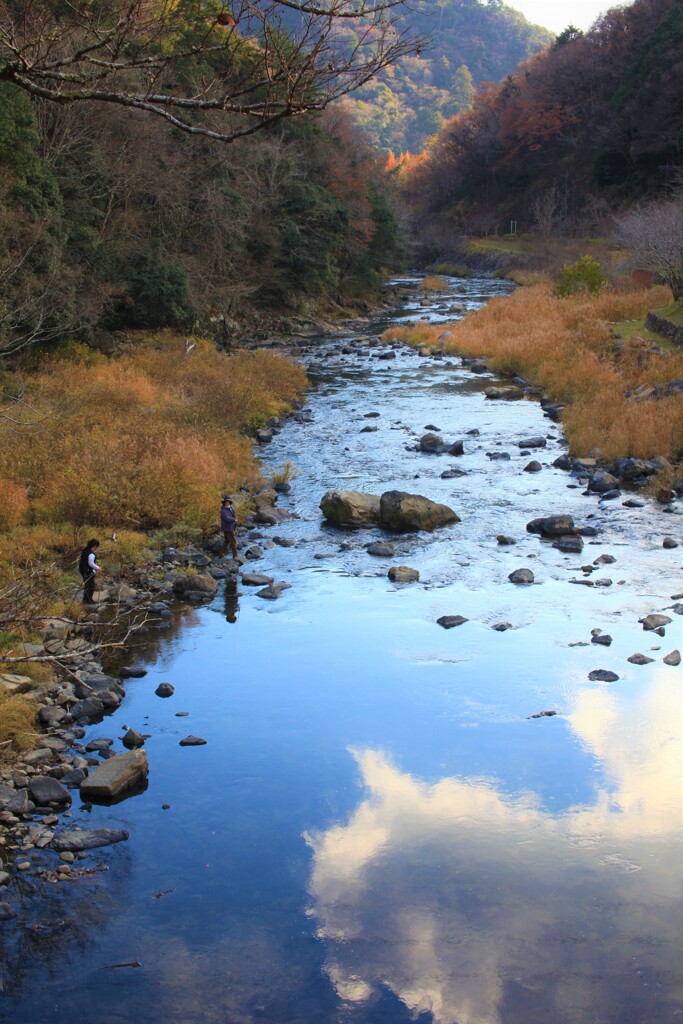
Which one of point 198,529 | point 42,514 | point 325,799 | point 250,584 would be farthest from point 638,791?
point 42,514

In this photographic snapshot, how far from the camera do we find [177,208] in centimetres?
3784

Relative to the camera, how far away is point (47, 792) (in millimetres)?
10125

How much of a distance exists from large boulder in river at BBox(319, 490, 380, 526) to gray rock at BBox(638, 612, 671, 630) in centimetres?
666

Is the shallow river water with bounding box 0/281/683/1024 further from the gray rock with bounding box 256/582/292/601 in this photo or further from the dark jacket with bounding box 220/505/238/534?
the dark jacket with bounding box 220/505/238/534

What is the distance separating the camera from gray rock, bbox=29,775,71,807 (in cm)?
1007

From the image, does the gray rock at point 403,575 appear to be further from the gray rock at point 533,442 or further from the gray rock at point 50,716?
the gray rock at point 533,442

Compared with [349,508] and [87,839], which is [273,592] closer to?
[349,508]

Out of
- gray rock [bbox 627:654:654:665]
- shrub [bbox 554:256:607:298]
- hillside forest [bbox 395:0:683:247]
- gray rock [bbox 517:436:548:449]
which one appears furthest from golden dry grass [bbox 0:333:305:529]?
hillside forest [bbox 395:0:683:247]

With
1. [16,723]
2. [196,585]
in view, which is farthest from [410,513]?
[16,723]

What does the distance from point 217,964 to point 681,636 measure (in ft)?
29.1

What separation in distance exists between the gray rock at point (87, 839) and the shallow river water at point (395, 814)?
16cm

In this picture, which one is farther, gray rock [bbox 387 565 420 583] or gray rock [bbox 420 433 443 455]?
gray rock [bbox 420 433 443 455]

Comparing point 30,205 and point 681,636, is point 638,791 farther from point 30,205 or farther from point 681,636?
point 30,205

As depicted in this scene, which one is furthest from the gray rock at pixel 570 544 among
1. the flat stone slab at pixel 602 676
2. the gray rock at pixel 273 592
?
the gray rock at pixel 273 592
